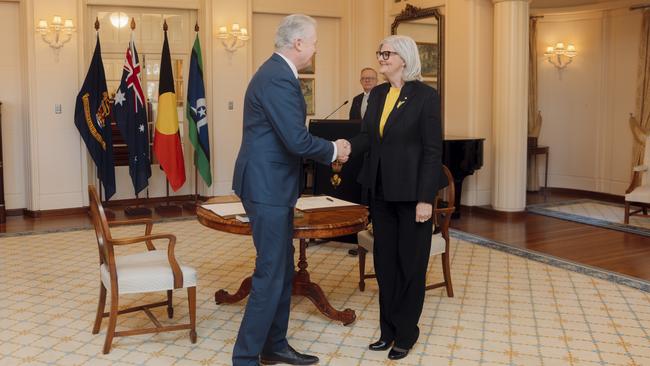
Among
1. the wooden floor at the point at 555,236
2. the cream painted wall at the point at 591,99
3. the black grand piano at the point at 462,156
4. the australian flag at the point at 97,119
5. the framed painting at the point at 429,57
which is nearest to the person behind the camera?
the wooden floor at the point at 555,236

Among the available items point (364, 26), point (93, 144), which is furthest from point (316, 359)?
point (364, 26)

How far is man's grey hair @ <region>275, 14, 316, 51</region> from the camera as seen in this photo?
10.6 ft

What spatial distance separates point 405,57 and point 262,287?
1406 mm

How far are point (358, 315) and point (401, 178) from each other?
4.24 ft

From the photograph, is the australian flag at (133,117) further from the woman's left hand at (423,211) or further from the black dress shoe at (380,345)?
the woman's left hand at (423,211)

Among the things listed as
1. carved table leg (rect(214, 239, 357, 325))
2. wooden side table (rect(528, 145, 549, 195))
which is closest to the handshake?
carved table leg (rect(214, 239, 357, 325))

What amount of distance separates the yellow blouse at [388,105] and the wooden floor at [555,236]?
9.96 ft

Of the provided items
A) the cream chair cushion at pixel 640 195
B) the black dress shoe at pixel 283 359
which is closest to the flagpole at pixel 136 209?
the black dress shoe at pixel 283 359

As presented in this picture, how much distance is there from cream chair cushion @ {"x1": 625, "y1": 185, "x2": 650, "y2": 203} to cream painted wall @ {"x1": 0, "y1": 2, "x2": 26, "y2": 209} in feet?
24.1

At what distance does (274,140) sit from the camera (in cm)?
325

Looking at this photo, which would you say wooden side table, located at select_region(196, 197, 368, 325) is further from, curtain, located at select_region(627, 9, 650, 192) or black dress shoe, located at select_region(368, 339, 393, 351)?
curtain, located at select_region(627, 9, 650, 192)

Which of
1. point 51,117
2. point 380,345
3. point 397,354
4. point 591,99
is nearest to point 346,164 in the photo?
point 380,345

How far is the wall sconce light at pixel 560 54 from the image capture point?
33.6ft

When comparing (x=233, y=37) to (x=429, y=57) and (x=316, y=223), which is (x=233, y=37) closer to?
(x=429, y=57)
